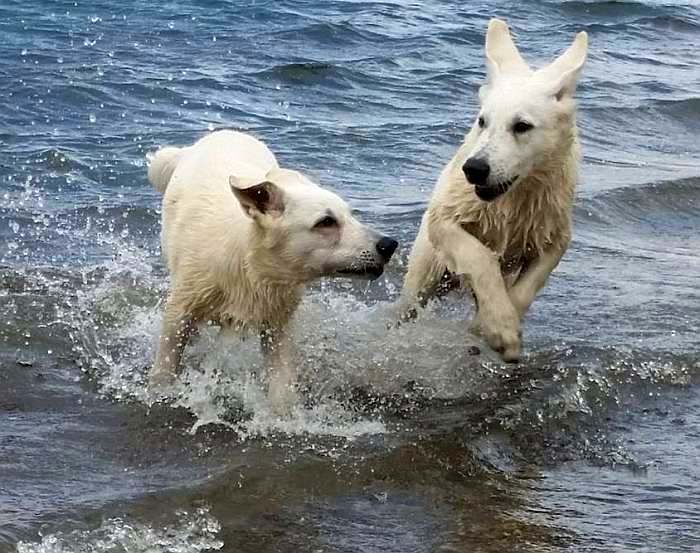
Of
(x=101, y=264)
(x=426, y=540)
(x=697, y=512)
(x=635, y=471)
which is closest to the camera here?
(x=426, y=540)

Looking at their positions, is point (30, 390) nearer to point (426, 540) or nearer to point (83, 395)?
point (83, 395)

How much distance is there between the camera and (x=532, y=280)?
692 cm

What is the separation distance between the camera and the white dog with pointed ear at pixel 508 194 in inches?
250

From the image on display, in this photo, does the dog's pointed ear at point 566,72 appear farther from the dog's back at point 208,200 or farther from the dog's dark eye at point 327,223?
the dog's back at point 208,200

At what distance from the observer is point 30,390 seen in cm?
663

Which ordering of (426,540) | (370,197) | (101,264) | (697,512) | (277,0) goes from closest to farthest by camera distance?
(426,540), (697,512), (101,264), (370,197), (277,0)

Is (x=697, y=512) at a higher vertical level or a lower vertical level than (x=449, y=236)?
lower

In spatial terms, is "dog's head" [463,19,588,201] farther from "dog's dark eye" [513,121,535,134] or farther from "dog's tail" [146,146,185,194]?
"dog's tail" [146,146,185,194]

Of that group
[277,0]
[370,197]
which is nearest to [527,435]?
[370,197]

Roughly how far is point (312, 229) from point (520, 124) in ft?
3.90

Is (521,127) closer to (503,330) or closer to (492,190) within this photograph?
(492,190)

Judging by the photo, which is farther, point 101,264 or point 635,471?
point 101,264

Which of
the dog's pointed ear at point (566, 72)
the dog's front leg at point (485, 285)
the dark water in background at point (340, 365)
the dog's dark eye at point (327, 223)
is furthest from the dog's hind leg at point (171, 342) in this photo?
the dog's pointed ear at point (566, 72)

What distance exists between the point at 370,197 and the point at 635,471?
5460mm
